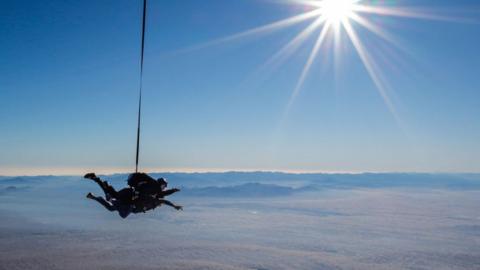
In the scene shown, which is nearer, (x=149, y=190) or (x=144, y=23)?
(x=144, y=23)

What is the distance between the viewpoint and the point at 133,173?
14586mm

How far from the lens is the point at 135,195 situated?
1502 centimetres

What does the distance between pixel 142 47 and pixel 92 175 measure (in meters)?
4.64

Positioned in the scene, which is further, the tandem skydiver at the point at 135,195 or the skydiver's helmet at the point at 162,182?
the skydiver's helmet at the point at 162,182

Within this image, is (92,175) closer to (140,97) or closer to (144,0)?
(140,97)

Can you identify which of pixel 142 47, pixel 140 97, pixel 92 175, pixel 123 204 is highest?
pixel 142 47

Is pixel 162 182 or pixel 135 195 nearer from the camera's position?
pixel 135 195

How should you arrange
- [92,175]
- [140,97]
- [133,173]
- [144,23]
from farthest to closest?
[133,173] → [92,175] → [140,97] → [144,23]

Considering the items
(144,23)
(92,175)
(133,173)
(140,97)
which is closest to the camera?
(144,23)

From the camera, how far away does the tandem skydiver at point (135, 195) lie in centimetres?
1465

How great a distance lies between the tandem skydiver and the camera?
14.7 metres

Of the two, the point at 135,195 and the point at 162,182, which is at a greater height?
the point at 162,182

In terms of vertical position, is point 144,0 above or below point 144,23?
above

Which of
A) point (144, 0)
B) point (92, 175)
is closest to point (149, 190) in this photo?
point (92, 175)
